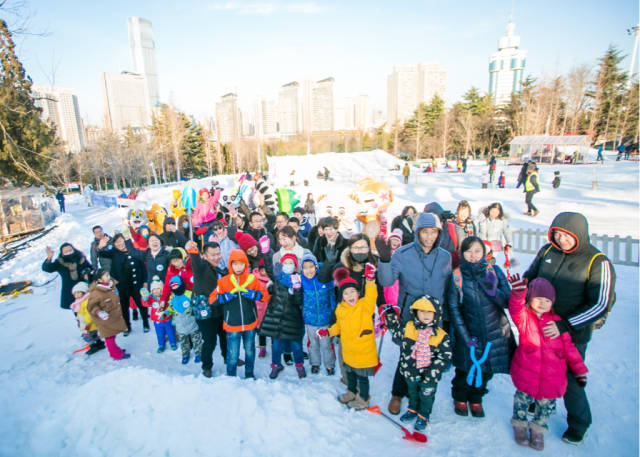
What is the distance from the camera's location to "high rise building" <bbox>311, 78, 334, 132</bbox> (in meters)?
89.3

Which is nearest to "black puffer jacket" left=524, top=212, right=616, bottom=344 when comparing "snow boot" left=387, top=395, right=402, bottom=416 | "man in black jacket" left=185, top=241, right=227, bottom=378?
"snow boot" left=387, top=395, right=402, bottom=416

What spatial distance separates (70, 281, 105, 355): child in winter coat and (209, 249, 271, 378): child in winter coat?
8.04 feet

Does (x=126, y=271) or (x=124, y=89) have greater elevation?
(x=124, y=89)

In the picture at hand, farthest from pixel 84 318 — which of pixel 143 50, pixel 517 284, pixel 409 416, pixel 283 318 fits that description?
pixel 143 50

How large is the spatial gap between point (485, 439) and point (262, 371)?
2586 millimetres

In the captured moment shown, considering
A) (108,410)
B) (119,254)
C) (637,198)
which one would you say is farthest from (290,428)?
(637,198)

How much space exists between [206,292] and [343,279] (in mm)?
1826

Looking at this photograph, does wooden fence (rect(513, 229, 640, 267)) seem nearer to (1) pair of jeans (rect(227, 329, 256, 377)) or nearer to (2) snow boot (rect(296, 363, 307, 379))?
(2) snow boot (rect(296, 363, 307, 379))

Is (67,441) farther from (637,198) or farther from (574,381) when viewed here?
(637,198)

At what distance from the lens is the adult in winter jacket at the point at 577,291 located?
8.91 feet

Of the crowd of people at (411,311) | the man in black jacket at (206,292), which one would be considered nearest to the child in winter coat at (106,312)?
the crowd of people at (411,311)

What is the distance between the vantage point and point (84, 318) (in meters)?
4.90

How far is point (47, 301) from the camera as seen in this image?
24.4 feet

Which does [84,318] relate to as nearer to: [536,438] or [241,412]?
[241,412]
